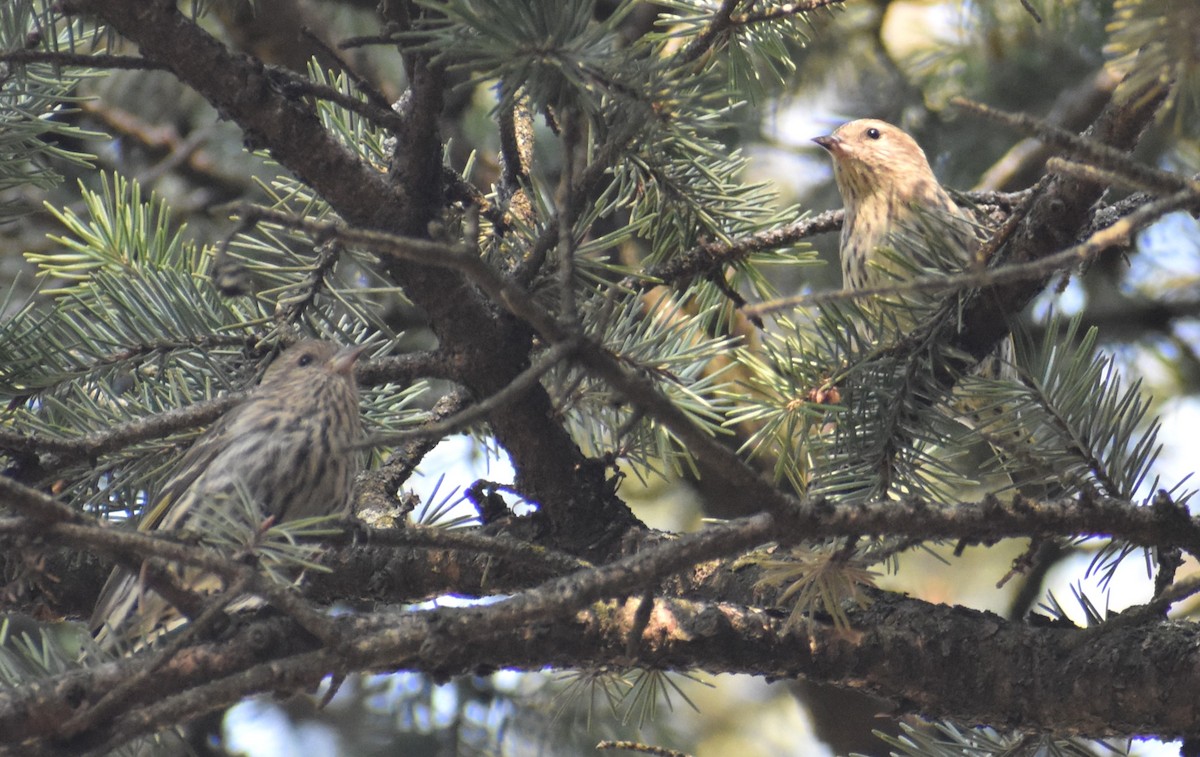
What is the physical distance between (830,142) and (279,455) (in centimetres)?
213

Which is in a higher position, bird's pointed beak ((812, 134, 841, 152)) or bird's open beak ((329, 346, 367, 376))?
bird's pointed beak ((812, 134, 841, 152))

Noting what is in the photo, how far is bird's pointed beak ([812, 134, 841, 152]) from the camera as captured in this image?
400cm

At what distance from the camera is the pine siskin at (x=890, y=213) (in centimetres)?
226

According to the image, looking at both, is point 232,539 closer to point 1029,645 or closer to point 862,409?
point 862,409

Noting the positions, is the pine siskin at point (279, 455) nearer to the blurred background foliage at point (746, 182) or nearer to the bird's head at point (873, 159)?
the blurred background foliage at point (746, 182)

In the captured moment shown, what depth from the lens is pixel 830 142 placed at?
403 centimetres

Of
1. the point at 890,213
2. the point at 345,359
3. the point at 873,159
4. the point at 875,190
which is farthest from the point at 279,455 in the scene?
the point at 873,159

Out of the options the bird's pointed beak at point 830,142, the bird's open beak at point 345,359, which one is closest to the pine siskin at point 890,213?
the bird's pointed beak at point 830,142

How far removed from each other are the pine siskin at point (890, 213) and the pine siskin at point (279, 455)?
47.7 inches

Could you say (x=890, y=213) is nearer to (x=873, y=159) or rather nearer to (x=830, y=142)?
(x=873, y=159)

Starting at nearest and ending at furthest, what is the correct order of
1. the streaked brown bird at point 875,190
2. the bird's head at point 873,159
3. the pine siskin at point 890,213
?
the pine siskin at point 890,213 < the streaked brown bird at point 875,190 < the bird's head at point 873,159

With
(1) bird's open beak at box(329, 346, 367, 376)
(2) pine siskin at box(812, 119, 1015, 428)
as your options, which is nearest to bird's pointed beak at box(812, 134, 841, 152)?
(2) pine siskin at box(812, 119, 1015, 428)

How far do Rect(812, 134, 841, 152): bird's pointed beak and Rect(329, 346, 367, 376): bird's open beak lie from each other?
1.81 meters

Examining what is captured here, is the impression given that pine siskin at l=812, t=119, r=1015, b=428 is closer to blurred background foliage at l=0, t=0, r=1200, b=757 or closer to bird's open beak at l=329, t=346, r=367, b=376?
blurred background foliage at l=0, t=0, r=1200, b=757
